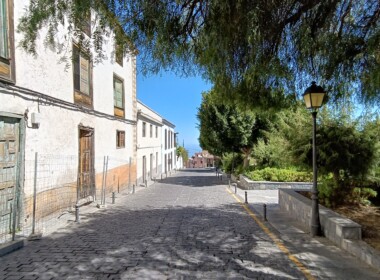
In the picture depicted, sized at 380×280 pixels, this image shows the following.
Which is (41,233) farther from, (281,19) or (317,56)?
(317,56)

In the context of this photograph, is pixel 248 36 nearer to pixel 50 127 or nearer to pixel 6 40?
pixel 6 40

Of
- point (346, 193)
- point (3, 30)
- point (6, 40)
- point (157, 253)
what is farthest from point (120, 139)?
point (157, 253)

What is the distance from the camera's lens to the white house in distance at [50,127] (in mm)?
6910

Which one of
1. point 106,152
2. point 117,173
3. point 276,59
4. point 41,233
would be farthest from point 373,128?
point 117,173

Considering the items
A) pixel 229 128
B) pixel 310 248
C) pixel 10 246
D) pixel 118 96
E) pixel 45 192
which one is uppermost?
pixel 118 96

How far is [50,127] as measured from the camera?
29.6 ft

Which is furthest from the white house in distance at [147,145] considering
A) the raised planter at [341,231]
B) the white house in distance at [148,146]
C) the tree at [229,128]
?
the raised planter at [341,231]

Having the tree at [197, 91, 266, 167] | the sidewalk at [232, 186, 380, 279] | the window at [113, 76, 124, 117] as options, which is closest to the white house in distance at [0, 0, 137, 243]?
the window at [113, 76, 124, 117]

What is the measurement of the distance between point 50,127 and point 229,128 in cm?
1365

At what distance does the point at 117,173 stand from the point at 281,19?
39.9ft

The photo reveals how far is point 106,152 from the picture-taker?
13992mm

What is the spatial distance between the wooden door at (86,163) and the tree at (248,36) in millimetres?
6593

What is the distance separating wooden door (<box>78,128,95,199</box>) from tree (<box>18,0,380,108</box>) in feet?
21.6

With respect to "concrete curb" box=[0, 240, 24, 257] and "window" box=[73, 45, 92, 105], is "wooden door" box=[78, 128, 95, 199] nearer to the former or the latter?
"window" box=[73, 45, 92, 105]
